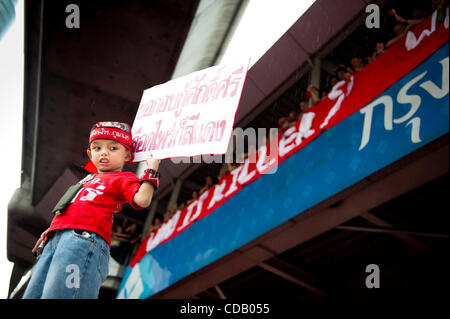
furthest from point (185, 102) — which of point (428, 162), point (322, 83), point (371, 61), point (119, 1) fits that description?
point (322, 83)

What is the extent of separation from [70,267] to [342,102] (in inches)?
174

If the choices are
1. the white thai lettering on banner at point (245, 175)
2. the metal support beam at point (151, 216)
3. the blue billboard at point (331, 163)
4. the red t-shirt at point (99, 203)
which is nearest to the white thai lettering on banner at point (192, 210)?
the blue billboard at point (331, 163)

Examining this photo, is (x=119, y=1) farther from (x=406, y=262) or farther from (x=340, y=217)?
(x=406, y=262)

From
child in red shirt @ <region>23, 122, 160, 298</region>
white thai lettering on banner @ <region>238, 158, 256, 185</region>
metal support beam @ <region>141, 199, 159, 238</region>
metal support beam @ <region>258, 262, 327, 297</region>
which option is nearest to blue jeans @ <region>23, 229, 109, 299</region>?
child in red shirt @ <region>23, 122, 160, 298</region>

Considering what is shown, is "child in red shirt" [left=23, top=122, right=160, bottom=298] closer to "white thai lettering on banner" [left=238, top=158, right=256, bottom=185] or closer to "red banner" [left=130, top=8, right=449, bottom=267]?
"red banner" [left=130, top=8, right=449, bottom=267]

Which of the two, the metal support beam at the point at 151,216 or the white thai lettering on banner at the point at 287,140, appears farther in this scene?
the metal support beam at the point at 151,216

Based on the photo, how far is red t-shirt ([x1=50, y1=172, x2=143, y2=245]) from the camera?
2.22 m

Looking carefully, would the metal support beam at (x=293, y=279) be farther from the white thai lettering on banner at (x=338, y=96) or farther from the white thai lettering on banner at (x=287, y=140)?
the white thai lettering on banner at (x=338, y=96)

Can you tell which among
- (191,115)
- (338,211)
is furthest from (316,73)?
(191,115)

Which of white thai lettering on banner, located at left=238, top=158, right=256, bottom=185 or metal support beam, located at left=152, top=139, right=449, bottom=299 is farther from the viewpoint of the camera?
white thai lettering on banner, located at left=238, top=158, right=256, bottom=185

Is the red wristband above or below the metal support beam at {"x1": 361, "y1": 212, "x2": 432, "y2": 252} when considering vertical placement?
below

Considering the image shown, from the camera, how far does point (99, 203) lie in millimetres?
2322

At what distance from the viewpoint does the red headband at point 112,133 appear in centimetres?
247
